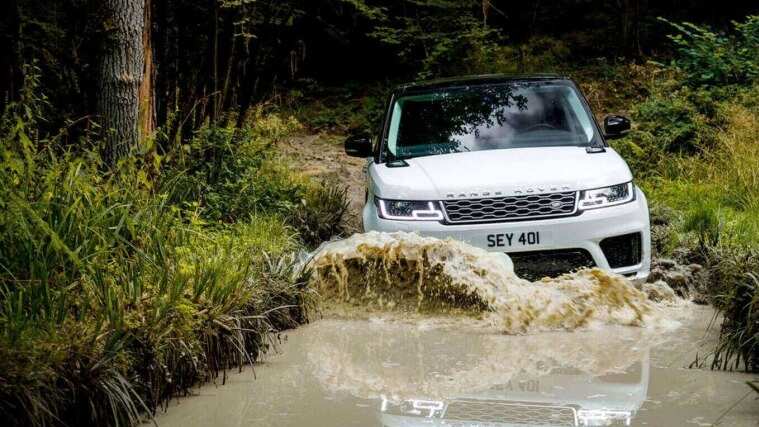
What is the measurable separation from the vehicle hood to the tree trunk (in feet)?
6.85

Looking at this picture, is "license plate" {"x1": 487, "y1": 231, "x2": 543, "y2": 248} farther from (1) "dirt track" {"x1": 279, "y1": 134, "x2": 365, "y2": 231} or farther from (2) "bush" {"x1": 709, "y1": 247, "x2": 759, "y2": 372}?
(1) "dirt track" {"x1": 279, "y1": 134, "x2": 365, "y2": 231}

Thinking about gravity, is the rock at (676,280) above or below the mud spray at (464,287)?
below

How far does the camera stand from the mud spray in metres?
6.89

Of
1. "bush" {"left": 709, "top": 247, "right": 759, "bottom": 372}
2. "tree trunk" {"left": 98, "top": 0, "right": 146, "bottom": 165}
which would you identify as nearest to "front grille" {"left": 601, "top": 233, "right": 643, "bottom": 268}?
"bush" {"left": 709, "top": 247, "right": 759, "bottom": 372}

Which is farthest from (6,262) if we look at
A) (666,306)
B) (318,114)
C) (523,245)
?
(318,114)

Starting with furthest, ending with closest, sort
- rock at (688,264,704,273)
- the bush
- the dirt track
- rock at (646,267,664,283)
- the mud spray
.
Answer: the dirt track
rock at (688,264,704,273)
rock at (646,267,664,283)
the mud spray
the bush

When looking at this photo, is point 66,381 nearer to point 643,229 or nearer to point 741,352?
point 741,352

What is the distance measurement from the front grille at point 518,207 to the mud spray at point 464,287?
0.25 metres

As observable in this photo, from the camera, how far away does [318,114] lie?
61.7 feet

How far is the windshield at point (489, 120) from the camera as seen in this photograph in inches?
331

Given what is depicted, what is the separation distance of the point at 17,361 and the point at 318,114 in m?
14.7

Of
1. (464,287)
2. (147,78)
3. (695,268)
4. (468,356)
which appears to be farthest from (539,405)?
(147,78)

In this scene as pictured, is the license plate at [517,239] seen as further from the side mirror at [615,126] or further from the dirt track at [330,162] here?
the dirt track at [330,162]

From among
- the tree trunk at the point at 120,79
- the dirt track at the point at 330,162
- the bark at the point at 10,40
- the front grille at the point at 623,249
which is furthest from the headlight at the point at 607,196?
the bark at the point at 10,40
